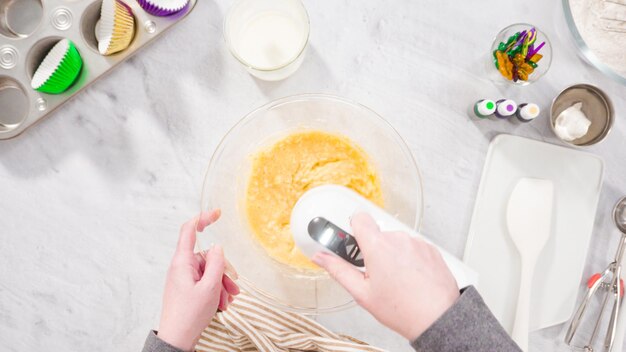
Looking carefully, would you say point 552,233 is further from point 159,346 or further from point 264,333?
point 159,346

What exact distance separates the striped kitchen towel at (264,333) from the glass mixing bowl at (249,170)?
3 centimetres

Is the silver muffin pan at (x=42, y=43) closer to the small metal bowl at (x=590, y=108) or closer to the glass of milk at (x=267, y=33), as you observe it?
the glass of milk at (x=267, y=33)

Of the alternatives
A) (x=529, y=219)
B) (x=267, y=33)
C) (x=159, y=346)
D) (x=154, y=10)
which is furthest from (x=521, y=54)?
(x=159, y=346)

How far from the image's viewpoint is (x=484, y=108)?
0.86 metres

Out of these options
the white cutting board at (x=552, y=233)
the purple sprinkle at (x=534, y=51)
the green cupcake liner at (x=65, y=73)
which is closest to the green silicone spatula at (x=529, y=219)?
the white cutting board at (x=552, y=233)

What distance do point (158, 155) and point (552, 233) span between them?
2.64 feet

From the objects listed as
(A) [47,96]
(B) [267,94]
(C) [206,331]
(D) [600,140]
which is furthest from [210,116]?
(D) [600,140]

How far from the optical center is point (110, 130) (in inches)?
35.5

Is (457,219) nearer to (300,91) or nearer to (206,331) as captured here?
(300,91)

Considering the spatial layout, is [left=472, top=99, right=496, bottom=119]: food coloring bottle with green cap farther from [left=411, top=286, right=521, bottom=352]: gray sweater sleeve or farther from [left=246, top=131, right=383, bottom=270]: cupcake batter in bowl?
[left=411, top=286, right=521, bottom=352]: gray sweater sleeve

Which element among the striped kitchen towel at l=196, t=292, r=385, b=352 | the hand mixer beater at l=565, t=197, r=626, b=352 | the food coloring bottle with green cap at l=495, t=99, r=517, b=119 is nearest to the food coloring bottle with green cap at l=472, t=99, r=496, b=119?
the food coloring bottle with green cap at l=495, t=99, r=517, b=119

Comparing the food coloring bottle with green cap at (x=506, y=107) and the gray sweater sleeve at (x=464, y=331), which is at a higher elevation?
the food coloring bottle with green cap at (x=506, y=107)

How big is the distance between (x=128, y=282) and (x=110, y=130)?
0.30 meters

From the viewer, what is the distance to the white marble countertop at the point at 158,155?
90cm
